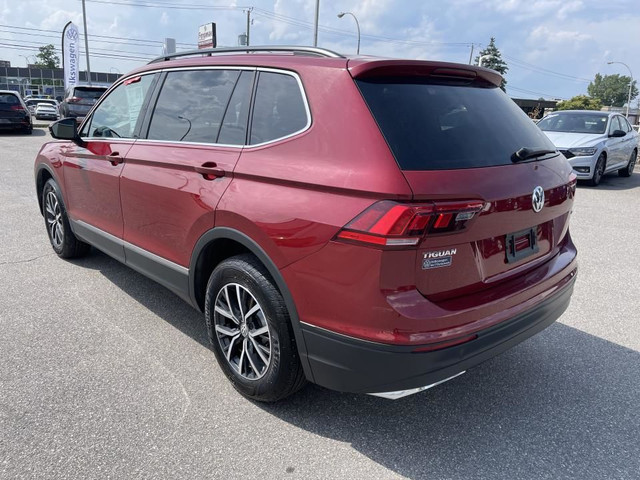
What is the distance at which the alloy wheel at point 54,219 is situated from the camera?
202 inches

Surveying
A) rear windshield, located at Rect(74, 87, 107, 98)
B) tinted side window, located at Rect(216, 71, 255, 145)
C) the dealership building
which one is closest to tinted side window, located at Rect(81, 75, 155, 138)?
tinted side window, located at Rect(216, 71, 255, 145)

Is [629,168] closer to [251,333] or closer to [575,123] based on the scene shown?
[575,123]

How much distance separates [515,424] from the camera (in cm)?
278

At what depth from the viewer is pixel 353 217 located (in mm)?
2191

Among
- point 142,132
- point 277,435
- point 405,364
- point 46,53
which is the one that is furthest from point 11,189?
point 46,53

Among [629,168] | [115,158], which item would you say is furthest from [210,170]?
[629,168]

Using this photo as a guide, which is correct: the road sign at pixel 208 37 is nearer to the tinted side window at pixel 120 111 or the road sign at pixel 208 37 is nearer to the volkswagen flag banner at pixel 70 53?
the volkswagen flag banner at pixel 70 53

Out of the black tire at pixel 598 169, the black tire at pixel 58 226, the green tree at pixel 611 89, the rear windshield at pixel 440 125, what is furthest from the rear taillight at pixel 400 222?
the green tree at pixel 611 89

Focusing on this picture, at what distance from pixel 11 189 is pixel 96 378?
7362 millimetres

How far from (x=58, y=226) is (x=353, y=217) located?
4.13 meters

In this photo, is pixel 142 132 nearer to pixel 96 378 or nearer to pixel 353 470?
pixel 96 378

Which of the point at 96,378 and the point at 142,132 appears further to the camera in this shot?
the point at 142,132

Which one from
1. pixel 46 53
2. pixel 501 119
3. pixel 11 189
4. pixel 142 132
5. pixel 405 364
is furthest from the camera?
pixel 46 53

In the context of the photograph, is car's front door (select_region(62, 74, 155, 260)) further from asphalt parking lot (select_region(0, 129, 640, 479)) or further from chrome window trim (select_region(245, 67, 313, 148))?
chrome window trim (select_region(245, 67, 313, 148))
